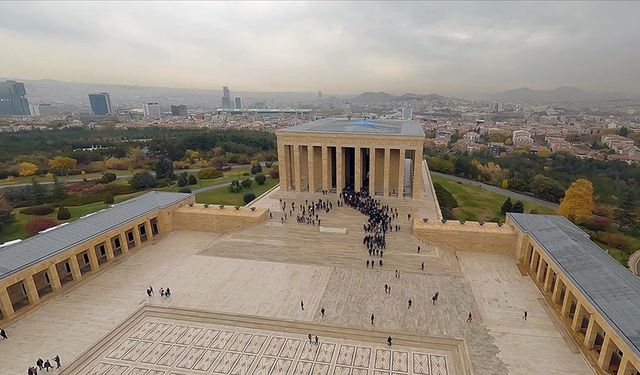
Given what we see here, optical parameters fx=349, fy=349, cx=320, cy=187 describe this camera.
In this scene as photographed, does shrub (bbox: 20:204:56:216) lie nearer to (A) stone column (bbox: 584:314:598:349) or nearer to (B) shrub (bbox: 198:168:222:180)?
(B) shrub (bbox: 198:168:222:180)

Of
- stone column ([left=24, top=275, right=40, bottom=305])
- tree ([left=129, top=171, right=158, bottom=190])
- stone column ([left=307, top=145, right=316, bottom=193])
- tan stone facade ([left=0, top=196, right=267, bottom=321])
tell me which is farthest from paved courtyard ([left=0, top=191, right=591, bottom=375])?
tree ([left=129, top=171, right=158, bottom=190])

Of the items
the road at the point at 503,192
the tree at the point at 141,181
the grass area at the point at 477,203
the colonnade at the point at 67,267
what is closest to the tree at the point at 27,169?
the tree at the point at 141,181

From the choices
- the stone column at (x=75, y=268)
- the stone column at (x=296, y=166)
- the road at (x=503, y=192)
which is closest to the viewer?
the stone column at (x=75, y=268)

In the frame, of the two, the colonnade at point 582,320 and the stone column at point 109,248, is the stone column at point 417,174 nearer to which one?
the colonnade at point 582,320

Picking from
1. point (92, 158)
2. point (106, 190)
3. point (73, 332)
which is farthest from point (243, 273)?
point (92, 158)

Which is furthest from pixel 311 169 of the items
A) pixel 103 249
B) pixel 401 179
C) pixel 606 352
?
pixel 606 352
